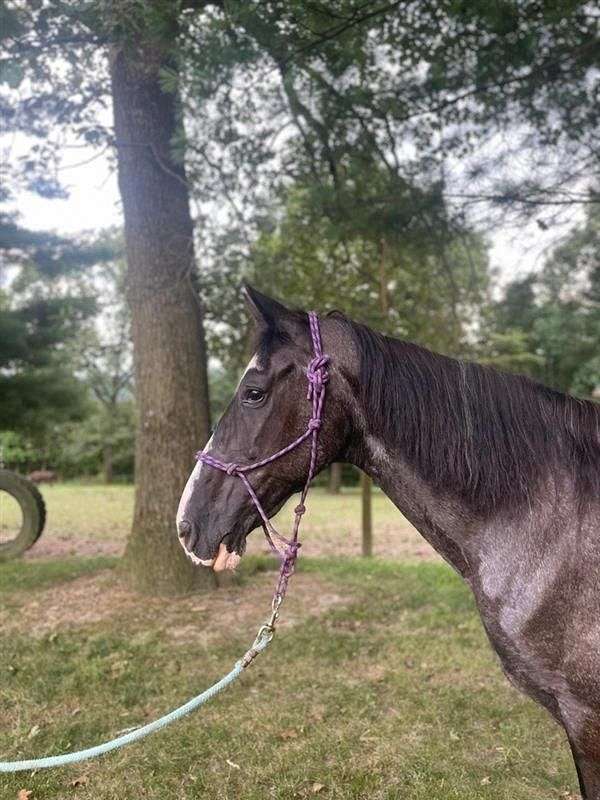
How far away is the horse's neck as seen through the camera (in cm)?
204

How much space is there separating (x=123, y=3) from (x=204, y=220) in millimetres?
2227

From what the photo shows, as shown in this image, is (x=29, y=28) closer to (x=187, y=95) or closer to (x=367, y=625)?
(x=187, y=95)

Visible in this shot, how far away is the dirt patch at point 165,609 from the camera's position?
17.4 feet

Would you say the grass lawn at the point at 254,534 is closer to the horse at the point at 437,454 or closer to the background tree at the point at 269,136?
the background tree at the point at 269,136

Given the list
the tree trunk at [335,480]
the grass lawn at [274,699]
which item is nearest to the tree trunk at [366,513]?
the grass lawn at [274,699]

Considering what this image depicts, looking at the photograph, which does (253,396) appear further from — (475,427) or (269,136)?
(269,136)

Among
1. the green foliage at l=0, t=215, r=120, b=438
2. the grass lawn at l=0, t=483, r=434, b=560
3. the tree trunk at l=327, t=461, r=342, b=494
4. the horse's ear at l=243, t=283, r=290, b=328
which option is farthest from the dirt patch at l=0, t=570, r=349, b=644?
the tree trunk at l=327, t=461, r=342, b=494

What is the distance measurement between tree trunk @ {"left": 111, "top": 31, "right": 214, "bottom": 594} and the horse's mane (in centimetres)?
423

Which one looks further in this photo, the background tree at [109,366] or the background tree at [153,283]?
the background tree at [109,366]

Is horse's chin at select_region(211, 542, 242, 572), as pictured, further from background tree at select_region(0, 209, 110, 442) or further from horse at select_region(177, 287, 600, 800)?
background tree at select_region(0, 209, 110, 442)

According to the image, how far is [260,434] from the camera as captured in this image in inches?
80.6

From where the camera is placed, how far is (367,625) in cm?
566

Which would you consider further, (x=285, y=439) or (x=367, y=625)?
(x=367, y=625)

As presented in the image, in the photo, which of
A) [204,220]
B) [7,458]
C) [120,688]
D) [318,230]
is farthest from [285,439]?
[7,458]
